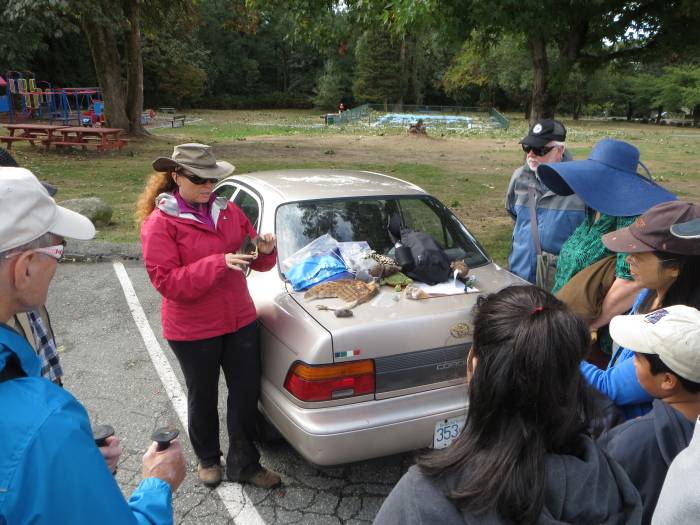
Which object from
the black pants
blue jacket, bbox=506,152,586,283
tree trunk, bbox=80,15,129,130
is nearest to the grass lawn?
tree trunk, bbox=80,15,129,130

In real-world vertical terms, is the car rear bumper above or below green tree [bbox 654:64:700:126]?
below

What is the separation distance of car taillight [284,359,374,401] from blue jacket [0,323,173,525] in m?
1.51

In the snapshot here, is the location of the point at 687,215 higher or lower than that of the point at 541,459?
higher

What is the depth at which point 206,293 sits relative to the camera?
9.46 ft

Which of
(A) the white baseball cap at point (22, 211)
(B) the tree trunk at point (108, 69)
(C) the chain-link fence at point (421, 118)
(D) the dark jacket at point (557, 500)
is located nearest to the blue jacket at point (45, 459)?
(A) the white baseball cap at point (22, 211)

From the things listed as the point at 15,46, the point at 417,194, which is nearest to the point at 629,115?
the point at 15,46

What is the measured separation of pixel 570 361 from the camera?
1.31m

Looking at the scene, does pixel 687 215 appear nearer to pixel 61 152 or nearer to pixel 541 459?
pixel 541 459

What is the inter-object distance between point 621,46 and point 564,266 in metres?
7.48

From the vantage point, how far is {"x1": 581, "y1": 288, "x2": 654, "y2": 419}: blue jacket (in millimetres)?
2008

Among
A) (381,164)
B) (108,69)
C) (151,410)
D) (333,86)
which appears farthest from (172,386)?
(333,86)

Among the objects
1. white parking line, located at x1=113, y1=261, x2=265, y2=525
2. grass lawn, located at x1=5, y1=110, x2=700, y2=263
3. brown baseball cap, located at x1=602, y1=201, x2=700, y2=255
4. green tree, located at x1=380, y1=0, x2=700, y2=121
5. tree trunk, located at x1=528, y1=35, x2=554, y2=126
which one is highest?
green tree, located at x1=380, y1=0, x2=700, y2=121

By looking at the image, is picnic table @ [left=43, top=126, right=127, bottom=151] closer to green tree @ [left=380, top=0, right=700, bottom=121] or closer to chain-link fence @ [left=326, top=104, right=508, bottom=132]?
green tree @ [left=380, top=0, right=700, bottom=121]

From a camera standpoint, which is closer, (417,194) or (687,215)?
(687,215)
